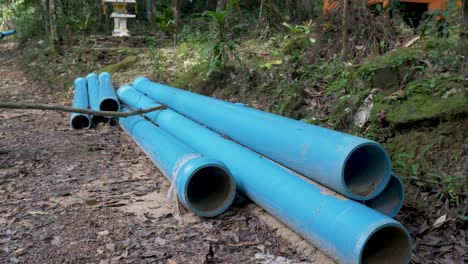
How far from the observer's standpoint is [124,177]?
15.3 ft

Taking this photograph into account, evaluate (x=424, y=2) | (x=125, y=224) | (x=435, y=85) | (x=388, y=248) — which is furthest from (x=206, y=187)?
(x=424, y=2)

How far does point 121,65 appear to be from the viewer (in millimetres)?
10477

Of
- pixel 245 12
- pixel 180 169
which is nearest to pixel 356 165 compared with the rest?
pixel 180 169

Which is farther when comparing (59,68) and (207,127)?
(59,68)

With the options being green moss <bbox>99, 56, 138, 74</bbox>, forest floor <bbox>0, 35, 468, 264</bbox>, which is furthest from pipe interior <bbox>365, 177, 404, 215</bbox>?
green moss <bbox>99, 56, 138, 74</bbox>

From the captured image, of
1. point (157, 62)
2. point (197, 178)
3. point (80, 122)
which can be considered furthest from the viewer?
point (157, 62)

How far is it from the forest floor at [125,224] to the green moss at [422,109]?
723 mm

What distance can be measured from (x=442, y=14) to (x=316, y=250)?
4103 mm

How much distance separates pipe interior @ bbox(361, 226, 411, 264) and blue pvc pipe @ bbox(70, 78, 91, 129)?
17.2 feet

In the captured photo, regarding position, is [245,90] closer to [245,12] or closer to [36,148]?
[36,148]

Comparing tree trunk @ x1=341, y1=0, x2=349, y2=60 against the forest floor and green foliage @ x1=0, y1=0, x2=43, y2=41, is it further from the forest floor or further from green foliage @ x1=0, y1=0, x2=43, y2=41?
green foliage @ x1=0, y1=0, x2=43, y2=41

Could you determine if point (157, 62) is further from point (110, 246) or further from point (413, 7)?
point (110, 246)

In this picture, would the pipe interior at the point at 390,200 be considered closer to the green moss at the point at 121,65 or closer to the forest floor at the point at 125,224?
the forest floor at the point at 125,224

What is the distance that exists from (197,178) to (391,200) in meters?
1.57
